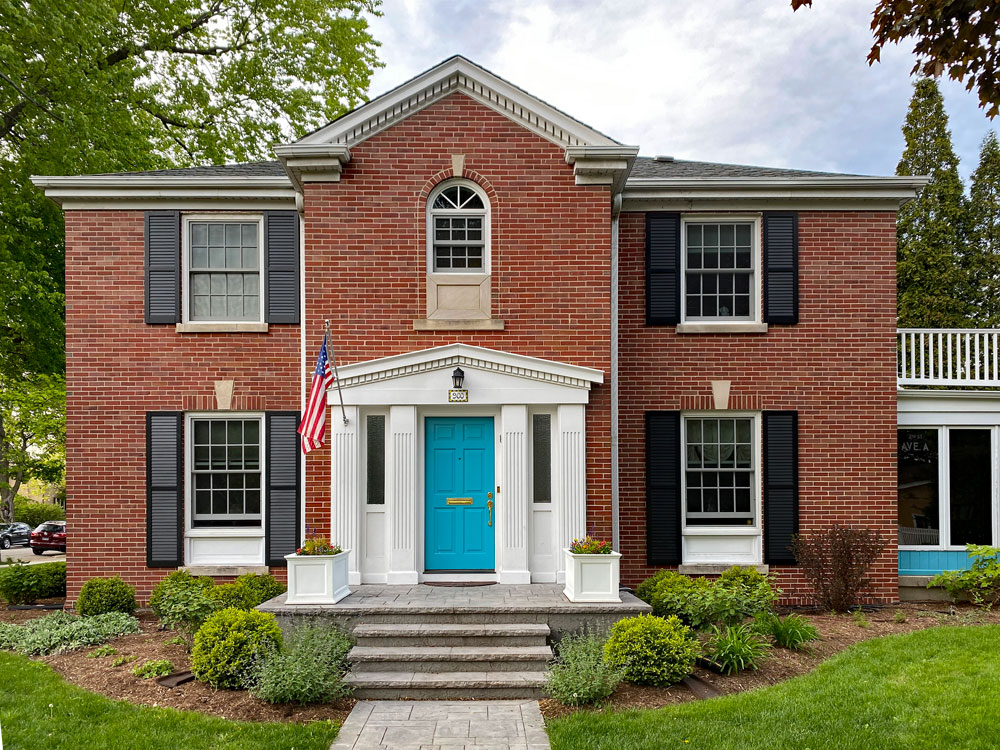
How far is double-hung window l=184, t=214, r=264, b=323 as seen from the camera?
10289 millimetres

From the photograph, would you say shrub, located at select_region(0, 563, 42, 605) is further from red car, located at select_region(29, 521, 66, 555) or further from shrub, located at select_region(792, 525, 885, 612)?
red car, located at select_region(29, 521, 66, 555)

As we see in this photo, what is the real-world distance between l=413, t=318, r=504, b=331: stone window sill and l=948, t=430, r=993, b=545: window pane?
7.77 metres

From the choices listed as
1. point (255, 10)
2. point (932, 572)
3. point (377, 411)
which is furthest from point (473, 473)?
point (255, 10)

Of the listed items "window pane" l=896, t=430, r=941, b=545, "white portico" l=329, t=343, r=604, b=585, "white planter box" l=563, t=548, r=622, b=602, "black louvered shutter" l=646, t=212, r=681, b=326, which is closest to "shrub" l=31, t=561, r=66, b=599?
"white portico" l=329, t=343, r=604, b=585

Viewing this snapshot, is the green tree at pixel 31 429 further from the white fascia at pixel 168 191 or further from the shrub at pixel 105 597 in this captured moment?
the shrub at pixel 105 597

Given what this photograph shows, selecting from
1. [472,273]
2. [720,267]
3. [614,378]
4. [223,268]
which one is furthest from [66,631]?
[720,267]

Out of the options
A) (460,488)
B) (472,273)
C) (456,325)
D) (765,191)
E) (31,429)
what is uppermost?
(765,191)

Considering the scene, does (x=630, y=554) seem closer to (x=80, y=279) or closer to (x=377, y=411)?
(x=377, y=411)

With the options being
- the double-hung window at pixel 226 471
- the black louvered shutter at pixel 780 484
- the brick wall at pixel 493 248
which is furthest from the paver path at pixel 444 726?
the black louvered shutter at pixel 780 484

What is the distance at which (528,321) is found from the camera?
9344 mm

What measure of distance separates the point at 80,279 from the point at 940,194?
78.2 ft

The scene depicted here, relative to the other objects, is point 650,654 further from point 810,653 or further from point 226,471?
point 226,471

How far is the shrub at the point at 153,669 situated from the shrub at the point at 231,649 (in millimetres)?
441

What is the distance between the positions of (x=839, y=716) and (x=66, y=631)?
876 cm
